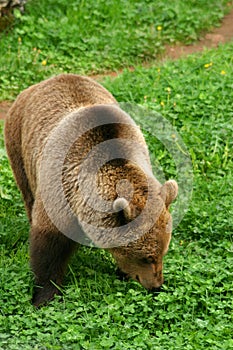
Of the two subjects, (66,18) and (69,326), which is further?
(66,18)

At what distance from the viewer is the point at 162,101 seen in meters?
8.49

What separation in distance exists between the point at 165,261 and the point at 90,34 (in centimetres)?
470

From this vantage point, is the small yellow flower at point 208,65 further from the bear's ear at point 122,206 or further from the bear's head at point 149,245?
the bear's ear at point 122,206

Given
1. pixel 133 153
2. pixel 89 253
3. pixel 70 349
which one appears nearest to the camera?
pixel 70 349

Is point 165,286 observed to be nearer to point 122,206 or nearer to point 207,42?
point 122,206

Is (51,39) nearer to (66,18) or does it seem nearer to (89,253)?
(66,18)

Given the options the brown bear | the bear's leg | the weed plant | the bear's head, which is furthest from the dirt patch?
the bear's head

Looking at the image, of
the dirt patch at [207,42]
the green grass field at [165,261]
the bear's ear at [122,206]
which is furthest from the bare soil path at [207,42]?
the bear's ear at [122,206]

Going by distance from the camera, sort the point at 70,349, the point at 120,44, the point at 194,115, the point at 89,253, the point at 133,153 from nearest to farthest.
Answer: the point at 70,349
the point at 133,153
the point at 89,253
the point at 194,115
the point at 120,44

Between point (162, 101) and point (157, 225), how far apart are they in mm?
3236

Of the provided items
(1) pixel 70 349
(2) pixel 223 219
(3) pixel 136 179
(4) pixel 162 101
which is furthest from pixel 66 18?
(1) pixel 70 349

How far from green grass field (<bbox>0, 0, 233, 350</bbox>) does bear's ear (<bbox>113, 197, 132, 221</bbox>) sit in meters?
0.78

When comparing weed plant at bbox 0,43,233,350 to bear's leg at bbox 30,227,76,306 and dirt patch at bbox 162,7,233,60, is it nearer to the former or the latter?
bear's leg at bbox 30,227,76,306

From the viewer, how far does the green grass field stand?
5461mm
